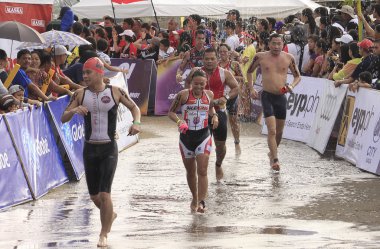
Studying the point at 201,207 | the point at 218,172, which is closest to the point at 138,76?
the point at 218,172

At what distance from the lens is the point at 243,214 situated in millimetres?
12016

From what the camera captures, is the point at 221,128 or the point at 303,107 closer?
the point at 221,128

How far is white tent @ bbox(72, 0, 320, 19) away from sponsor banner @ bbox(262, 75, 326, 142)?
355 inches

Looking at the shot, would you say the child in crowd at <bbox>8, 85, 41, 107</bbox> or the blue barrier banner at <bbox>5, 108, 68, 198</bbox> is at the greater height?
the child in crowd at <bbox>8, 85, 41, 107</bbox>

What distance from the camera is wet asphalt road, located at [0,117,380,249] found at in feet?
34.0

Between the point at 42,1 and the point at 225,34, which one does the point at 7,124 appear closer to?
the point at 42,1

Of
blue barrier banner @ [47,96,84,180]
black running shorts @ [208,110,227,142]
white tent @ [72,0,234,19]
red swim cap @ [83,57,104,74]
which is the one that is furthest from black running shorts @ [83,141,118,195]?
white tent @ [72,0,234,19]

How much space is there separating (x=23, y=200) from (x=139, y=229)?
227 centimetres

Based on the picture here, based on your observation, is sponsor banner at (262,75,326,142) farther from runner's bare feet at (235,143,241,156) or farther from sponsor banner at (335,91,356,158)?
runner's bare feet at (235,143,241,156)

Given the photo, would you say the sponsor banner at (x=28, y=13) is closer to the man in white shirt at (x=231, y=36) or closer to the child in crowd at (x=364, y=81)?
the man in white shirt at (x=231, y=36)

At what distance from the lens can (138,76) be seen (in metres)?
24.9

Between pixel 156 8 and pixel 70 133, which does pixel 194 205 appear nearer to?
pixel 70 133

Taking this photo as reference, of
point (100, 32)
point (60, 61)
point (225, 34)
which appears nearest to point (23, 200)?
point (60, 61)

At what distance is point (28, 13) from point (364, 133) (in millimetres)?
7555
